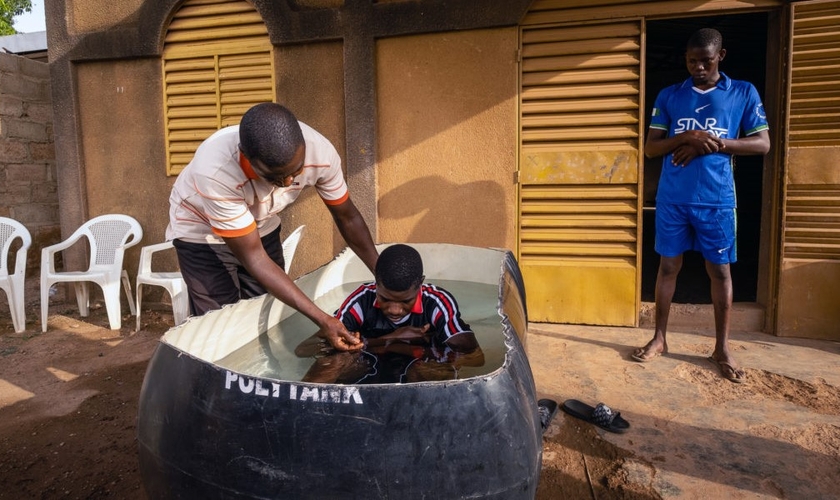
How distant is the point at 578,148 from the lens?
3.98 metres

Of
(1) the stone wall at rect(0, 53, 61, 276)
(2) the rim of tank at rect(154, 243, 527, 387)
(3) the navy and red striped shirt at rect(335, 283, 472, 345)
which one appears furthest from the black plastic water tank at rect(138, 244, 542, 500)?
(1) the stone wall at rect(0, 53, 61, 276)

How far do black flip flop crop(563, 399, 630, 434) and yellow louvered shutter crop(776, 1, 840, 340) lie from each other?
2.00 meters

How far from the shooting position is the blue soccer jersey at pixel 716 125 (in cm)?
292

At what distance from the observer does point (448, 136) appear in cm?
415

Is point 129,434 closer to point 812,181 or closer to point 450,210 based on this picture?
point 450,210

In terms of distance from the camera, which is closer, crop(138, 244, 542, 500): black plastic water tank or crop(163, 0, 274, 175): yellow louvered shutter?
crop(138, 244, 542, 500): black plastic water tank

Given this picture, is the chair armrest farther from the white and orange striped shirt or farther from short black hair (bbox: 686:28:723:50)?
short black hair (bbox: 686:28:723:50)

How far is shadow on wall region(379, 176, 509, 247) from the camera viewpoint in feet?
13.5

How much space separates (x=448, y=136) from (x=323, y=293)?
165 centimetres

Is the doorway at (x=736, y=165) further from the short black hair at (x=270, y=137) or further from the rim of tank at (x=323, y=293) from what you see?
the short black hair at (x=270, y=137)

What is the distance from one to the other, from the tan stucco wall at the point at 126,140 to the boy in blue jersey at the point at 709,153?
402 cm

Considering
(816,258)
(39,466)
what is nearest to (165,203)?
(39,466)

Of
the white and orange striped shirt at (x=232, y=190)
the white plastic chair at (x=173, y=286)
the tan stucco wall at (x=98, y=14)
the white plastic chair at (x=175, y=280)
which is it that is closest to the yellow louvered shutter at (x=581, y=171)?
the white plastic chair at (x=175, y=280)

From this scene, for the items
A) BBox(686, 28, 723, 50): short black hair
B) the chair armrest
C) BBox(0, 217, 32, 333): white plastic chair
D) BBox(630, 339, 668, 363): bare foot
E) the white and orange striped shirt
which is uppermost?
BBox(686, 28, 723, 50): short black hair
